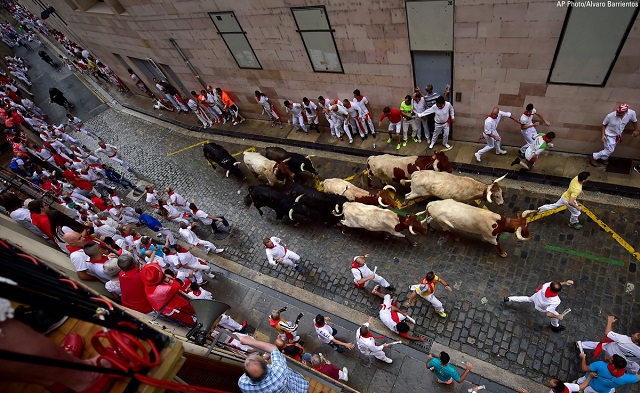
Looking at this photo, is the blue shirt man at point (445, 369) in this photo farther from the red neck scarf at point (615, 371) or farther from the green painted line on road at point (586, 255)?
the green painted line on road at point (586, 255)

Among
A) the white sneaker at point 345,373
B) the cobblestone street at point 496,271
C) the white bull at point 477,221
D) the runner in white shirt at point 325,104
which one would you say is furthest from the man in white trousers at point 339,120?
the white sneaker at point 345,373

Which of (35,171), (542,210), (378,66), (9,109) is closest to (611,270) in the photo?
(542,210)

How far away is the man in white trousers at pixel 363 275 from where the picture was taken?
811 centimetres

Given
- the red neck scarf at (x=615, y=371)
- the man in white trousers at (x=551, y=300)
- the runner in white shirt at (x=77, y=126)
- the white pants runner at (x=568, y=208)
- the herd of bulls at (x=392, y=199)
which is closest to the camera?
the red neck scarf at (x=615, y=371)

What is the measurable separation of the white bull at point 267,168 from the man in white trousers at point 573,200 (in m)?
7.49

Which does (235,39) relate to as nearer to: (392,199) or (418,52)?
(418,52)

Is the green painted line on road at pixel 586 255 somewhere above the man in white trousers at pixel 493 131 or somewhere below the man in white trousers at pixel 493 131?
below

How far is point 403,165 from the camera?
10547 millimetres

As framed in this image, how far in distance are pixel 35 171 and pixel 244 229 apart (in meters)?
8.56

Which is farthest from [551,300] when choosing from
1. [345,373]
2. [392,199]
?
[392,199]

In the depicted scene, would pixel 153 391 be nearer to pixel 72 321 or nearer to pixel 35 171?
pixel 72 321

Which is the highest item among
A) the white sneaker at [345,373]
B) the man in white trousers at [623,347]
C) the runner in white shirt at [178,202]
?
the runner in white shirt at [178,202]

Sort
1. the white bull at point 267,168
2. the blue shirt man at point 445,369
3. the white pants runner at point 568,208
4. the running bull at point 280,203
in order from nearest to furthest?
the blue shirt man at point 445,369
the white pants runner at point 568,208
the running bull at point 280,203
the white bull at point 267,168

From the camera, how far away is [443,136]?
460 inches
